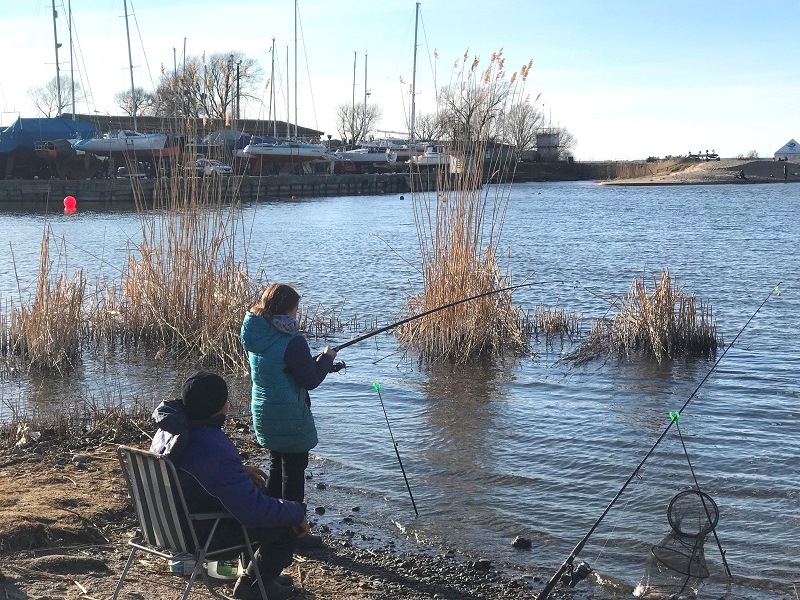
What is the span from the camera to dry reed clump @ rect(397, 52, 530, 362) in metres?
11.1

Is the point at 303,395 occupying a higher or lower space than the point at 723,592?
higher

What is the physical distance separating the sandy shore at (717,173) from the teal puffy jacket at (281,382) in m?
97.3

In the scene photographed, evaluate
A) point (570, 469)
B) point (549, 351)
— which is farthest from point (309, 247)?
point (570, 469)

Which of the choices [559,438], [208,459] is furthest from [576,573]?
[559,438]

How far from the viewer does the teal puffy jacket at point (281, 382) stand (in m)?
5.05

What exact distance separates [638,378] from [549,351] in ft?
6.07

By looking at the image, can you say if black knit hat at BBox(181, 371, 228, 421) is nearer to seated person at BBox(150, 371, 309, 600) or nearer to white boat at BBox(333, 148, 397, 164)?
seated person at BBox(150, 371, 309, 600)

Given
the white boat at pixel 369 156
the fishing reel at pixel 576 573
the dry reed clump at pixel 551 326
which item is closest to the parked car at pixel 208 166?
the dry reed clump at pixel 551 326

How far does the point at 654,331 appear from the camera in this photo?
468 inches

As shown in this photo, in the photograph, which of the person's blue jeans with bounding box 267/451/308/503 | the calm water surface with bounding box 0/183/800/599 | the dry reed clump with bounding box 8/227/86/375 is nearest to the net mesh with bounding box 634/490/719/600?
the calm water surface with bounding box 0/183/800/599

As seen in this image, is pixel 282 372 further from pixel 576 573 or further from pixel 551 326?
pixel 551 326

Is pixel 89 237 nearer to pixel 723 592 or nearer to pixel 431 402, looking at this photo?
pixel 431 402

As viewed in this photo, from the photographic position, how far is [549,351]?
12.8 meters

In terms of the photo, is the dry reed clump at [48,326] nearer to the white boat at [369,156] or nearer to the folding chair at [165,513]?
the folding chair at [165,513]
